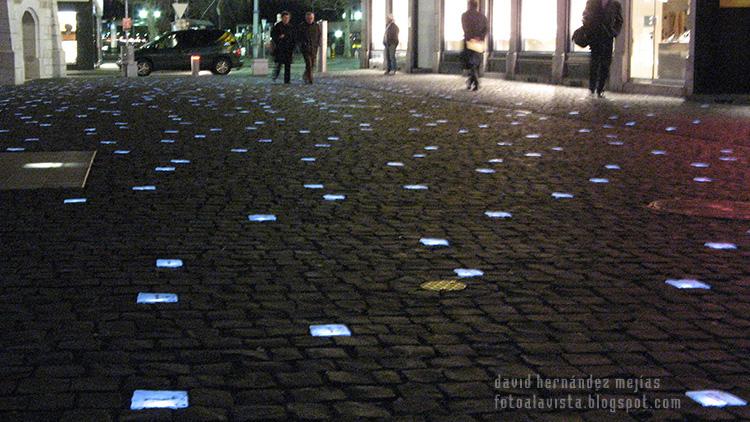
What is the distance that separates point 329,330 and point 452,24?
3614 cm

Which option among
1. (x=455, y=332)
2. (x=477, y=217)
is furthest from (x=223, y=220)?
(x=455, y=332)

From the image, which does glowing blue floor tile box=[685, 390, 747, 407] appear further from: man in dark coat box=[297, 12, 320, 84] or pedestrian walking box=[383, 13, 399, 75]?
pedestrian walking box=[383, 13, 399, 75]

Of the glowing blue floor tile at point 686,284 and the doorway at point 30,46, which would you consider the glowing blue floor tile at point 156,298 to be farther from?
the doorway at point 30,46

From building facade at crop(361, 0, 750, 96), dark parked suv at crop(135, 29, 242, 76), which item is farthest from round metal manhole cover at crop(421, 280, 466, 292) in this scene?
dark parked suv at crop(135, 29, 242, 76)

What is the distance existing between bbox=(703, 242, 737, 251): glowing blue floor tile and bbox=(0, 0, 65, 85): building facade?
28.0m

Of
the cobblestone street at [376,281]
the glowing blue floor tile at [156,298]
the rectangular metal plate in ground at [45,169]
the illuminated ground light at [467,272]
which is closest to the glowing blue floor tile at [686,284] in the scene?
the cobblestone street at [376,281]

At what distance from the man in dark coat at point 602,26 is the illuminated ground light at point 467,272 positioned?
16.7m

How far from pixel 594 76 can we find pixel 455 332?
19085mm

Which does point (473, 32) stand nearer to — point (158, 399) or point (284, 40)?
point (284, 40)

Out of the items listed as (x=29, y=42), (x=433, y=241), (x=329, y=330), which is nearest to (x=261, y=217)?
(x=433, y=241)

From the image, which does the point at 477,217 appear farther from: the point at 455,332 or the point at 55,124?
the point at 55,124

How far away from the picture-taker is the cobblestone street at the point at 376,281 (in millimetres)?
4270

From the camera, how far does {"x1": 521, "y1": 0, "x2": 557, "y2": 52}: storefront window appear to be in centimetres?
3111

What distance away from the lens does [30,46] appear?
125 ft
